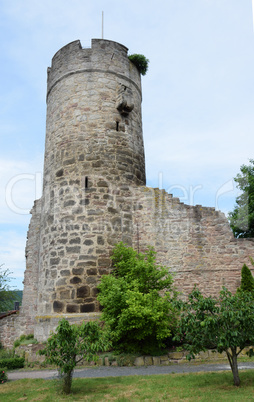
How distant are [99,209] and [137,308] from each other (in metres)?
3.73

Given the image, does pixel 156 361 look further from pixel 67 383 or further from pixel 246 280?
pixel 246 280

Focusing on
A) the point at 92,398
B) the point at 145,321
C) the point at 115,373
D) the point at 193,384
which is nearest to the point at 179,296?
the point at 145,321

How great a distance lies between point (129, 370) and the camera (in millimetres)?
8398

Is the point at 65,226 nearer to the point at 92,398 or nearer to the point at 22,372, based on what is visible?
the point at 22,372

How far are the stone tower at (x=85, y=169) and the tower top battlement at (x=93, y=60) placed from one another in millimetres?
38

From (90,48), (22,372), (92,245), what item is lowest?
(22,372)

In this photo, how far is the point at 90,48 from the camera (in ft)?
43.5

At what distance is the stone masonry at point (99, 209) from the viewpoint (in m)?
11.0

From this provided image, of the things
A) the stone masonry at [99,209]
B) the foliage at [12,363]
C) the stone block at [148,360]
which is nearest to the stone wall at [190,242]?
the stone masonry at [99,209]

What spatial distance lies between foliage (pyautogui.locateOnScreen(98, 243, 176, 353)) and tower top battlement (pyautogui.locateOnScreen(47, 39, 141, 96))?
7.14 metres

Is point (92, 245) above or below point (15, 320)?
above

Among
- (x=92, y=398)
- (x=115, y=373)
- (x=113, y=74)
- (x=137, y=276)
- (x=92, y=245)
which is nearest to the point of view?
(x=92, y=398)

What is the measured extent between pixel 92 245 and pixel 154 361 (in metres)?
3.80

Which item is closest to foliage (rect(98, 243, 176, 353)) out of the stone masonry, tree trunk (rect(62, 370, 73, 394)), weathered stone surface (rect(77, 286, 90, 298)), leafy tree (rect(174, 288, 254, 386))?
weathered stone surface (rect(77, 286, 90, 298))
